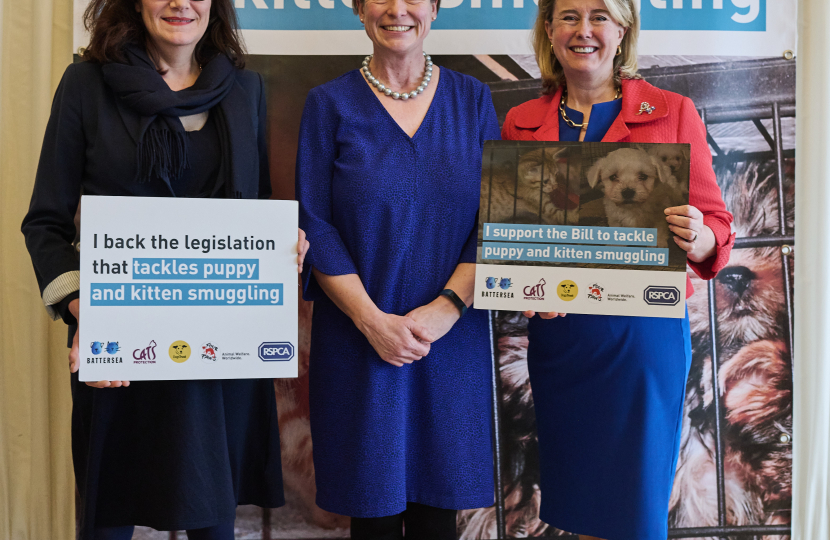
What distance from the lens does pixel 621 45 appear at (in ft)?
5.20

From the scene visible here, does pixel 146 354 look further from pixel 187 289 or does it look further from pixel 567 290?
pixel 567 290

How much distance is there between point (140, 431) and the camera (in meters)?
1.36

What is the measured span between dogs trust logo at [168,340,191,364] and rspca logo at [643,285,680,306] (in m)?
1.01

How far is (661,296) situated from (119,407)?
1.25 metres

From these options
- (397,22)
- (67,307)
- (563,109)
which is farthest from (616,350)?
(67,307)

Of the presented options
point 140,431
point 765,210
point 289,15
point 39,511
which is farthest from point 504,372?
point 39,511

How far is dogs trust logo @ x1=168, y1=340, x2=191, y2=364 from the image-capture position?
1.28 metres

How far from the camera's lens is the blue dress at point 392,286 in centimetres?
141

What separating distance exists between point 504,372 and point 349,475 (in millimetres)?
840

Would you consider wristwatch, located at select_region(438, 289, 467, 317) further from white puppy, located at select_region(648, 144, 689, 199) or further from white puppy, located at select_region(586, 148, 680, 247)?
white puppy, located at select_region(648, 144, 689, 199)

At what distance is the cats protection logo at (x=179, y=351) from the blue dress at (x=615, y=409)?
34.7 inches

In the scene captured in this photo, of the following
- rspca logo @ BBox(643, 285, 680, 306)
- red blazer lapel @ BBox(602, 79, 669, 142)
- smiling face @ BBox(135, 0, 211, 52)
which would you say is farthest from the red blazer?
smiling face @ BBox(135, 0, 211, 52)

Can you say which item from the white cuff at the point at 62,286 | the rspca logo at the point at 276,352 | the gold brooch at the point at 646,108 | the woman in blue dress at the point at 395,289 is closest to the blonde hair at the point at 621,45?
the gold brooch at the point at 646,108

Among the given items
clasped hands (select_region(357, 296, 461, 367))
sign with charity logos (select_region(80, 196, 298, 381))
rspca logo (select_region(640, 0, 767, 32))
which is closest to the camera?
sign with charity logos (select_region(80, 196, 298, 381))
